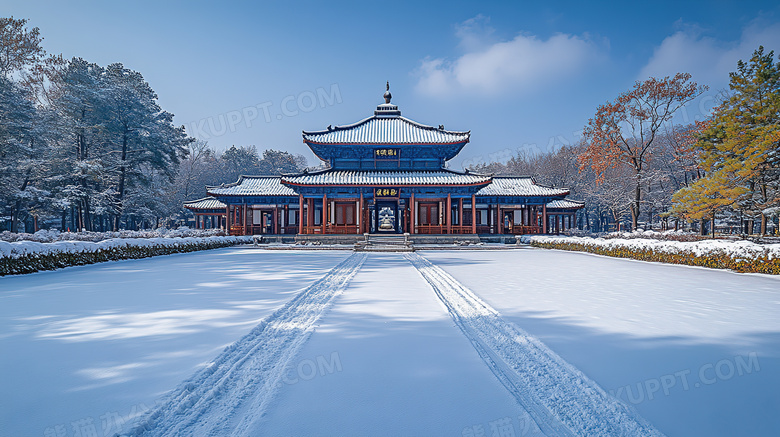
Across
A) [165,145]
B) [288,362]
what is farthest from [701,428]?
[165,145]

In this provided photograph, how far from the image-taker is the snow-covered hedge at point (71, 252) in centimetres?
911

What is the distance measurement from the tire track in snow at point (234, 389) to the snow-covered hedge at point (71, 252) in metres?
9.68

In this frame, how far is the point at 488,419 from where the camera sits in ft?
7.28

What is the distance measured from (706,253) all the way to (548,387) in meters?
11.9

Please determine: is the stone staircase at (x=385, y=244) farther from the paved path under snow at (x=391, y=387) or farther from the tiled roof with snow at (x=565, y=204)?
the tiled roof with snow at (x=565, y=204)

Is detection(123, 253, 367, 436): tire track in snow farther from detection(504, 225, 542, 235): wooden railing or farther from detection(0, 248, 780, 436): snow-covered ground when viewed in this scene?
detection(504, 225, 542, 235): wooden railing

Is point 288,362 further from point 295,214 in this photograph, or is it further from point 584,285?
point 295,214

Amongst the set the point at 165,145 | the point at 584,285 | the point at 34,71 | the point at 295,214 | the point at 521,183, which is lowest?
the point at 584,285

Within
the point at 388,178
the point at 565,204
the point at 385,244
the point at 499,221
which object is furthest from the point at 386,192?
the point at 565,204

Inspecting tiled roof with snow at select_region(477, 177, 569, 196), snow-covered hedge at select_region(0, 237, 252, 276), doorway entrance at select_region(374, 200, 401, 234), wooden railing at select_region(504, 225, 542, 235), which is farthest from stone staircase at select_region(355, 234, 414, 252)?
wooden railing at select_region(504, 225, 542, 235)

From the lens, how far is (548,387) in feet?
8.77

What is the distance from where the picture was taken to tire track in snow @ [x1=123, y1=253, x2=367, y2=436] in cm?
214

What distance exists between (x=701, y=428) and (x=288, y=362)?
3089 mm

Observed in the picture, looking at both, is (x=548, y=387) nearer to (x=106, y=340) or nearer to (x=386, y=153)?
(x=106, y=340)
